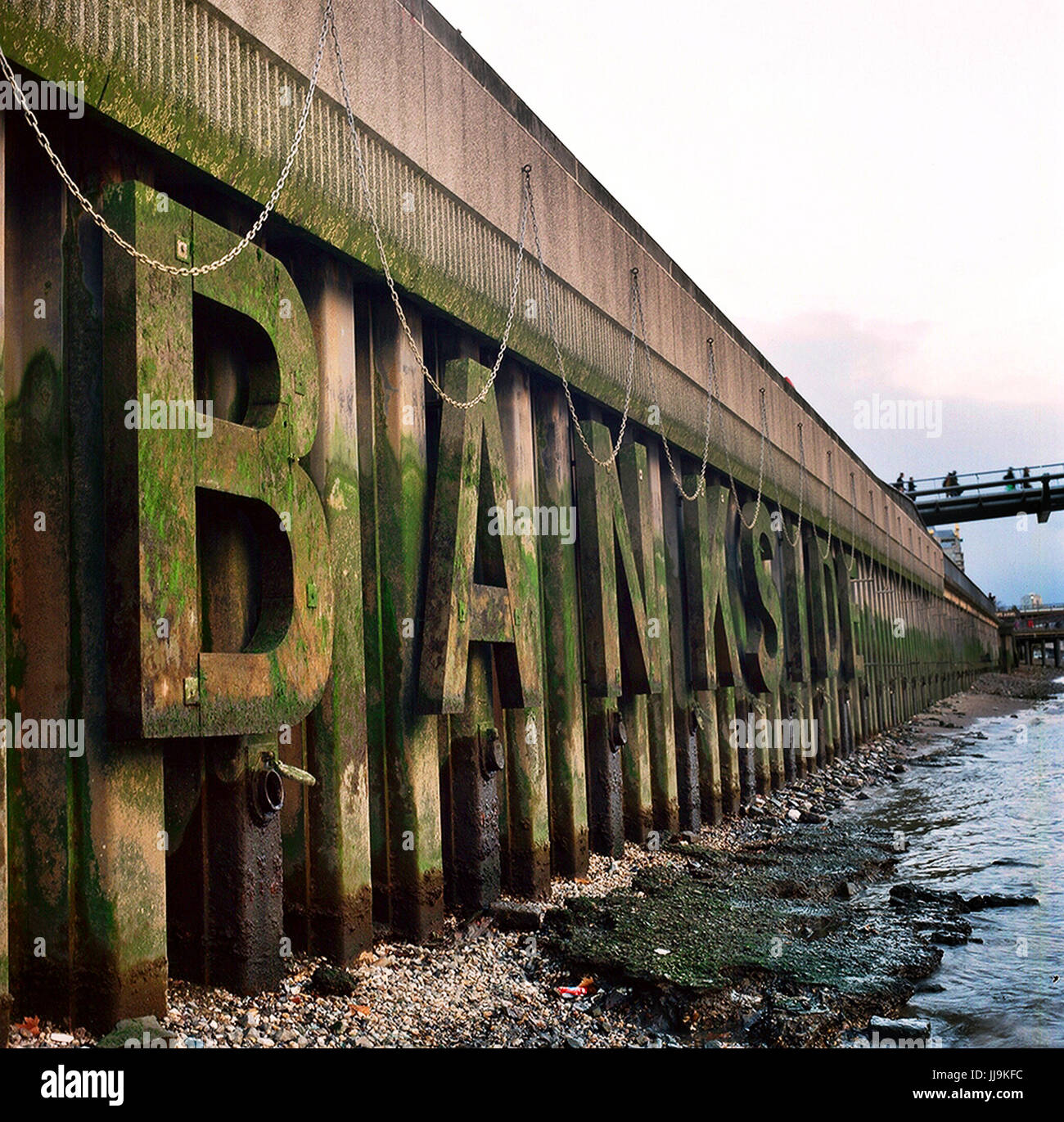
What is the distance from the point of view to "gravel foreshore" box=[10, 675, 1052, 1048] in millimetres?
4344

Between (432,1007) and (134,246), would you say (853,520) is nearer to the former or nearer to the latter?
(432,1007)

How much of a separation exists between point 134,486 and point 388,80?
3.15 m

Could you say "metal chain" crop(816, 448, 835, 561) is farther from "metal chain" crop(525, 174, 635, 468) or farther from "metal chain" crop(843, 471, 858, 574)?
"metal chain" crop(525, 174, 635, 468)

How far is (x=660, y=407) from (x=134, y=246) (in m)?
7.27

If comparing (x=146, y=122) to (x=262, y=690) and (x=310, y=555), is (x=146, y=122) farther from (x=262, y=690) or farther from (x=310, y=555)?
(x=262, y=690)

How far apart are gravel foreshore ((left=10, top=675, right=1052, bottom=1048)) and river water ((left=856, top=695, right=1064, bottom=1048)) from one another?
51.3 inches

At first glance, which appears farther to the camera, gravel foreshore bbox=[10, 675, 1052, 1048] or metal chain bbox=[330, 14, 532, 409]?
metal chain bbox=[330, 14, 532, 409]

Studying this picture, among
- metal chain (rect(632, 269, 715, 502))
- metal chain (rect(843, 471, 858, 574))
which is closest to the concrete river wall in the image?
metal chain (rect(632, 269, 715, 502))

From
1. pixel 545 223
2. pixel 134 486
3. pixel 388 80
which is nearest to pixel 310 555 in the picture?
pixel 134 486

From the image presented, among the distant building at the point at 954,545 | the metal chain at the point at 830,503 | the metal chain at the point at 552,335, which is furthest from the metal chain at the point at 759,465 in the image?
the distant building at the point at 954,545

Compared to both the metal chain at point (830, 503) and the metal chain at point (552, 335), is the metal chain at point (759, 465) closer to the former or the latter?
the metal chain at point (552, 335)

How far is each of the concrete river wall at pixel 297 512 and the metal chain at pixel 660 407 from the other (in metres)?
0.33

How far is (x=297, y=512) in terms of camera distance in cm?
500

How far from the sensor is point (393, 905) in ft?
19.2
